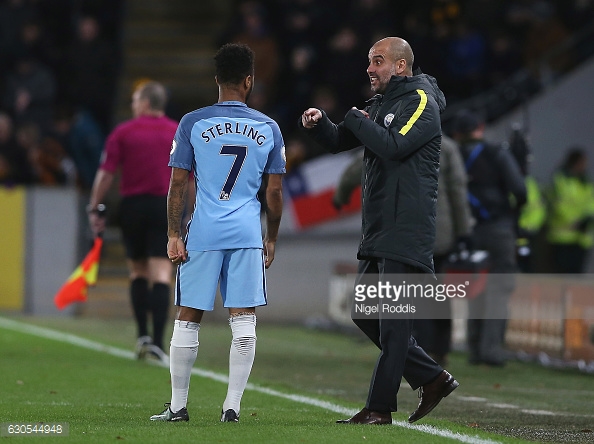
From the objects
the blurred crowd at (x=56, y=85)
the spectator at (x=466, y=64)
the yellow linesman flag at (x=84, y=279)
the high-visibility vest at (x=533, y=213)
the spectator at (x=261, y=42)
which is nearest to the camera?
the yellow linesman flag at (x=84, y=279)

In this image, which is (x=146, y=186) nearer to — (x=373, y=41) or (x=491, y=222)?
(x=491, y=222)

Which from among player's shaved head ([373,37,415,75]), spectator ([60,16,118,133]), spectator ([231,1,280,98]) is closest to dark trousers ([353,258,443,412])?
player's shaved head ([373,37,415,75])

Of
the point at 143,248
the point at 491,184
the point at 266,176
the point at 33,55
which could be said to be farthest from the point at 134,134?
the point at 33,55

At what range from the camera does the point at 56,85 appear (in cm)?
2217

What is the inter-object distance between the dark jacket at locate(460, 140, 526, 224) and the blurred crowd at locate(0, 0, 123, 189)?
27.7 ft

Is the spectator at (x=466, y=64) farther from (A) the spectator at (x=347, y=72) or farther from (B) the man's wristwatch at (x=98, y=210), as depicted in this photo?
(B) the man's wristwatch at (x=98, y=210)

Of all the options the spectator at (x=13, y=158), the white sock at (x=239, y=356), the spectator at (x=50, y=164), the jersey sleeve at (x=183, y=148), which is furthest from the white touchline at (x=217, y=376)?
the spectator at (x=50, y=164)

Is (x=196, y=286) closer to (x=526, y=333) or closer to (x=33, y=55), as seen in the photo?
(x=526, y=333)

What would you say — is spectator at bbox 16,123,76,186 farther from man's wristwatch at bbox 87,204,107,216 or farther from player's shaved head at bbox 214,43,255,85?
player's shaved head at bbox 214,43,255,85

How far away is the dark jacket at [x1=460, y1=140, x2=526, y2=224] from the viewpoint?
12.0m

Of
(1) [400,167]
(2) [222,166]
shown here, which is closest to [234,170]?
(2) [222,166]

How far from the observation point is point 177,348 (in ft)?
23.4

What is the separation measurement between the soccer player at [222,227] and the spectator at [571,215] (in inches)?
432

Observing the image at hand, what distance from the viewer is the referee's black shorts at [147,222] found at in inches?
443
